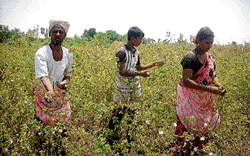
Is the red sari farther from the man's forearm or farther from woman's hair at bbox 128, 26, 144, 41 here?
the man's forearm

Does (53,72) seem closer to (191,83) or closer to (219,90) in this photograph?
(191,83)

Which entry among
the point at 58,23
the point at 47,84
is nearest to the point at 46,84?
the point at 47,84

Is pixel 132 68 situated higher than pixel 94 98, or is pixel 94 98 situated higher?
pixel 132 68

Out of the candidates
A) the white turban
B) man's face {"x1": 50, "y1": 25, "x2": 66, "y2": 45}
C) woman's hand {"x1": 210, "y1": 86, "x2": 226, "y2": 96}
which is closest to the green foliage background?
woman's hand {"x1": 210, "y1": 86, "x2": 226, "y2": 96}

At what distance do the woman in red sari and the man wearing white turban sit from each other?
1.32 meters

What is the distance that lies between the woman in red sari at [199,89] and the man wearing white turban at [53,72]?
132 centimetres

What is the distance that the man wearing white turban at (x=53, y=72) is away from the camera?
2117 mm

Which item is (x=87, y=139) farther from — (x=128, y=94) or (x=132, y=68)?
(x=132, y=68)

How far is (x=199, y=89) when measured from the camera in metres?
2.22

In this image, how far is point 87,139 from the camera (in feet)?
7.32

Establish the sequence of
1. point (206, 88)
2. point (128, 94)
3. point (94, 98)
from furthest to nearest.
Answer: point (94, 98) → point (128, 94) → point (206, 88)

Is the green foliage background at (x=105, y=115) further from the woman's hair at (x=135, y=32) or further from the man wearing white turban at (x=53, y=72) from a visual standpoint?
the woman's hair at (x=135, y=32)

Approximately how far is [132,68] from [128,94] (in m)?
0.39

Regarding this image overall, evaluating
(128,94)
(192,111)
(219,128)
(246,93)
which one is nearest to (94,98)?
(128,94)
